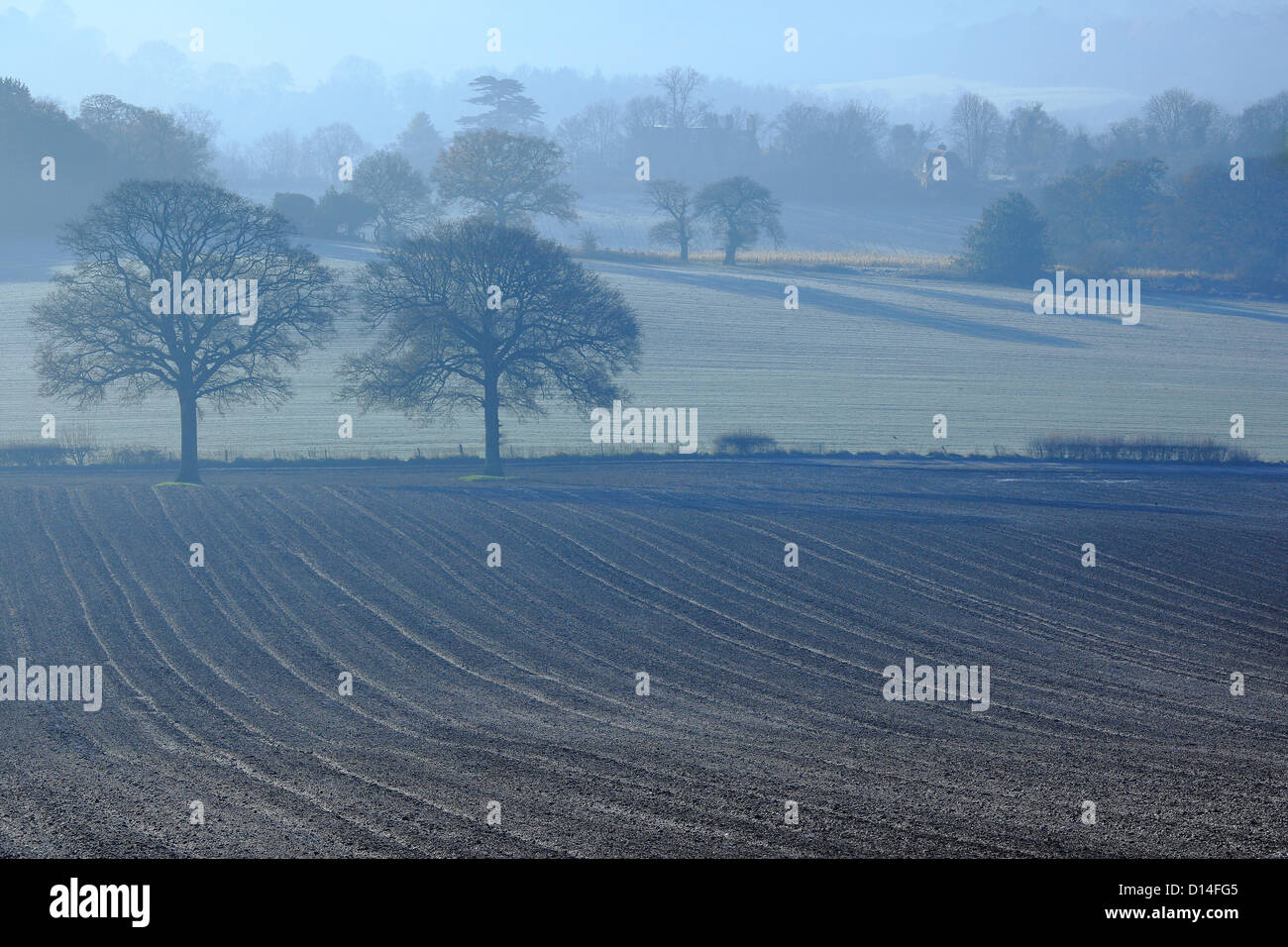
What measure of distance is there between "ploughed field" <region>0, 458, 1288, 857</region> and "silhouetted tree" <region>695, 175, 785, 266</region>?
50587mm

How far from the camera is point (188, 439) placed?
36781mm

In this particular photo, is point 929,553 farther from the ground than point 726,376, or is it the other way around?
point 726,376

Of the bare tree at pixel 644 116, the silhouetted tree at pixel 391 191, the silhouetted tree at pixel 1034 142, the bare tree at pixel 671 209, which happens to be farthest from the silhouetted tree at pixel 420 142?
the silhouetted tree at pixel 1034 142

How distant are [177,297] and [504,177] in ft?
174

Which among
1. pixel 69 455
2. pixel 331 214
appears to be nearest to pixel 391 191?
pixel 331 214

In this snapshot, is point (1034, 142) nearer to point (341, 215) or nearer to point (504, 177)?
point (504, 177)

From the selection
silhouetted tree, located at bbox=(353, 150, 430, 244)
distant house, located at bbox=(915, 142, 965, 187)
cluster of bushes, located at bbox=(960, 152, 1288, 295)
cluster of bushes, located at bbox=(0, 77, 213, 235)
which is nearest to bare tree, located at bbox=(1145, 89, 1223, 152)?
distant house, located at bbox=(915, 142, 965, 187)

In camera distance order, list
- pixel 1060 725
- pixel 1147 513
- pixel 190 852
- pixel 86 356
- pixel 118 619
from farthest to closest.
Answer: pixel 86 356, pixel 1147 513, pixel 118 619, pixel 1060 725, pixel 190 852

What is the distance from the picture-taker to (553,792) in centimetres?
1285

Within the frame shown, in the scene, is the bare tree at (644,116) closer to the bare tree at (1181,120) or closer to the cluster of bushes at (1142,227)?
the bare tree at (1181,120)

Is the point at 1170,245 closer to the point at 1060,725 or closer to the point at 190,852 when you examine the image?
the point at 1060,725

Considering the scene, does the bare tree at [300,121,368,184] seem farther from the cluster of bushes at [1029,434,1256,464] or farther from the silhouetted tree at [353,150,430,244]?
the cluster of bushes at [1029,434,1256,464]
